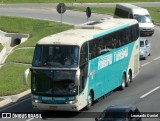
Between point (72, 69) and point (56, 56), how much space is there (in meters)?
0.98

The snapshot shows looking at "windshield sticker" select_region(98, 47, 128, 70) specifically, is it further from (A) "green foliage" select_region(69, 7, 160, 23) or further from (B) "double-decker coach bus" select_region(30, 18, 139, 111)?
(A) "green foliage" select_region(69, 7, 160, 23)

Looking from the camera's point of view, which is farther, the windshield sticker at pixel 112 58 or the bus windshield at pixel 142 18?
the bus windshield at pixel 142 18

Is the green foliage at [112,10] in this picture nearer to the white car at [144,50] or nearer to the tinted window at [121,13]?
the tinted window at [121,13]

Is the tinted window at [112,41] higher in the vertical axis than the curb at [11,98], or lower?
higher

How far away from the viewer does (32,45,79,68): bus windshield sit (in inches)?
971

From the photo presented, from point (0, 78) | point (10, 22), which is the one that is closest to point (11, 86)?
point (0, 78)

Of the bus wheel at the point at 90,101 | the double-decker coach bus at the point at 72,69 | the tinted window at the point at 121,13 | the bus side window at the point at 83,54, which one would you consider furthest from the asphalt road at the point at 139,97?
the tinted window at the point at 121,13

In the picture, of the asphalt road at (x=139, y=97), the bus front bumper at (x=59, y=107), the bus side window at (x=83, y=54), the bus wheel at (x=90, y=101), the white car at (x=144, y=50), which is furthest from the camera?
the white car at (x=144, y=50)

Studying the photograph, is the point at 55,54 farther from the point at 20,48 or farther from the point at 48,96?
the point at 20,48

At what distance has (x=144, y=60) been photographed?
139 feet

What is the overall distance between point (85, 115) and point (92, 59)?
9.40ft

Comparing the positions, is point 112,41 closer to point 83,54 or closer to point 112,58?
point 112,58

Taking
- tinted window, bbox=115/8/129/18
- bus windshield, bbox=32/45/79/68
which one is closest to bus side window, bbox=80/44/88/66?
bus windshield, bbox=32/45/79/68

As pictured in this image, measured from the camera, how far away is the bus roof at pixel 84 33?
2527 centimetres
